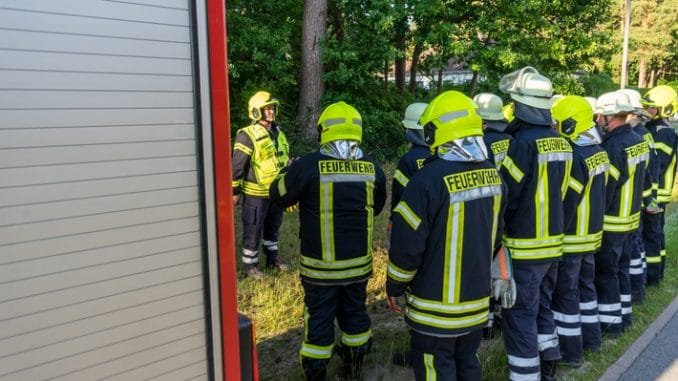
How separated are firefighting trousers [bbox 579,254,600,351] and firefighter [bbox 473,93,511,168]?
120cm

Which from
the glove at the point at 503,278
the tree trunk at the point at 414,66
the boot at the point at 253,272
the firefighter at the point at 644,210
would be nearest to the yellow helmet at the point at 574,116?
the firefighter at the point at 644,210

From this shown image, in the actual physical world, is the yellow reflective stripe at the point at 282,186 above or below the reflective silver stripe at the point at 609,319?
above

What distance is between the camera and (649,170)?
20.2 feet

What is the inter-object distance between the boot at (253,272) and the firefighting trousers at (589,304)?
348 centimetres

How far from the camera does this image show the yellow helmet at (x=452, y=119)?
319 centimetres

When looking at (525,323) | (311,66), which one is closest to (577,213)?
(525,323)

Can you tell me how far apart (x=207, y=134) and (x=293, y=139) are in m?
10.3

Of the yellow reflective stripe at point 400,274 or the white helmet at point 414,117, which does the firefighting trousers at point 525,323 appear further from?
the white helmet at point 414,117

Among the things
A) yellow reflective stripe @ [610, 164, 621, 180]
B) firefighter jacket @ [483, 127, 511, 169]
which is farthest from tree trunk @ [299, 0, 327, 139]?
yellow reflective stripe @ [610, 164, 621, 180]

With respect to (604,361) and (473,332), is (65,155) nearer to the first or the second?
(473,332)

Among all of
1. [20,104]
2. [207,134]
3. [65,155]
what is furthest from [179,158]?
[20,104]

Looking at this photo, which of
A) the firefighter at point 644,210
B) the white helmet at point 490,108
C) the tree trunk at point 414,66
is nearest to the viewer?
the white helmet at point 490,108

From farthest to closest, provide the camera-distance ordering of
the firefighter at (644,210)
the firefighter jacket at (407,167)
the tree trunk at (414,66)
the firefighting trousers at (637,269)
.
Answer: the tree trunk at (414,66) < the firefighting trousers at (637,269) < the firefighter at (644,210) < the firefighter jacket at (407,167)

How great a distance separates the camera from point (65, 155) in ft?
5.13
